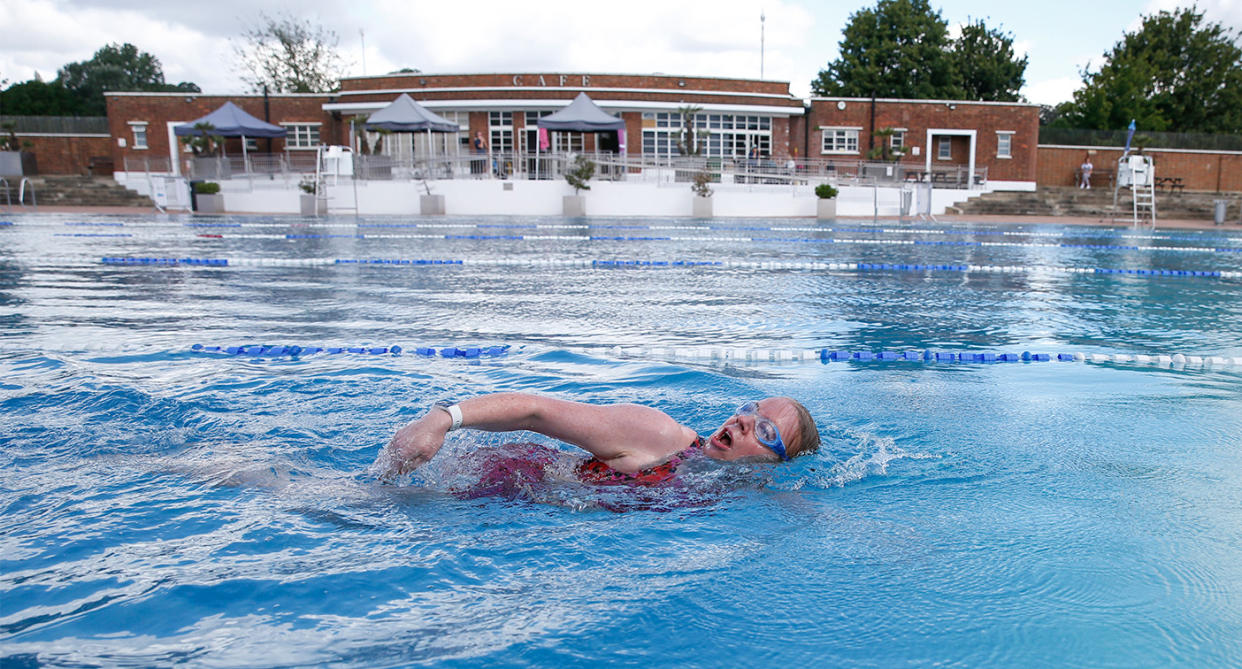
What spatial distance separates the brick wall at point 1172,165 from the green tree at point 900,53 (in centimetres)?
824

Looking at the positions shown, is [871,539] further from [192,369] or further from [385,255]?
[385,255]

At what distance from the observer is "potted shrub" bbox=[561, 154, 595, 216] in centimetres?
2639

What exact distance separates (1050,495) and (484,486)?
226cm

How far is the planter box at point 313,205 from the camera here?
2589 cm

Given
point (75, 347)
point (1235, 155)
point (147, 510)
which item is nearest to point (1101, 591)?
point (147, 510)

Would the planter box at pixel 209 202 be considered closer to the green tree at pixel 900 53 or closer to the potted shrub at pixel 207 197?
the potted shrub at pixel 207 197

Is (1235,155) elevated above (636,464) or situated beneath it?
elevated above

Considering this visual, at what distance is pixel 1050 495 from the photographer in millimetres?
3443

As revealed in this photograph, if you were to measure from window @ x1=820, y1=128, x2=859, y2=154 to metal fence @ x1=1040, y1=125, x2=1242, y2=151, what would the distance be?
9334 millimetres

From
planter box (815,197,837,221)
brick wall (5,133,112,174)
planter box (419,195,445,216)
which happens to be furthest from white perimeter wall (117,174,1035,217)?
brick wall (5,133,112,174)

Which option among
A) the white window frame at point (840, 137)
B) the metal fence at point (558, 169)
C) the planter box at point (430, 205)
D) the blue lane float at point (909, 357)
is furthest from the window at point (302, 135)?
the blue lane float at point (909, 357)

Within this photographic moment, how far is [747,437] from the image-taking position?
316 cm

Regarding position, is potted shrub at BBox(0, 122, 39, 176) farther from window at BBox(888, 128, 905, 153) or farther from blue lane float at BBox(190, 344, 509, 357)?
window at BBox(888, 128, 905, 153)

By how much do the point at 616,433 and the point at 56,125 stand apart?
4378cm
